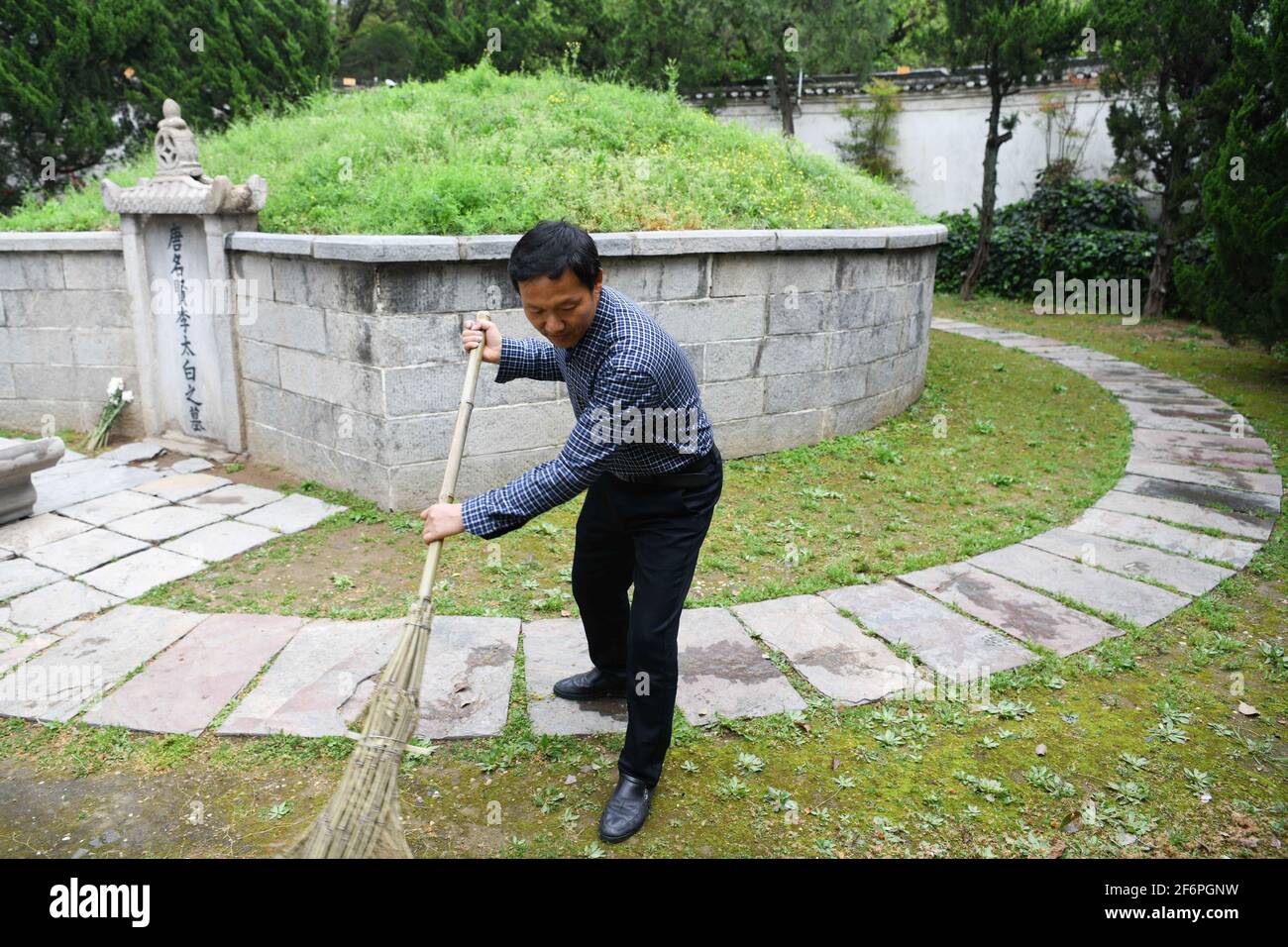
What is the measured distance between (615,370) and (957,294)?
46.2ft

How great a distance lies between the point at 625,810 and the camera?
9.46ft

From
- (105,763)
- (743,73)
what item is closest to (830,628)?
(105,763)

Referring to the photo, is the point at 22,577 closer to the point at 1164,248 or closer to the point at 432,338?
the point at 432,338

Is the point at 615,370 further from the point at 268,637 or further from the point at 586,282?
the point at 268,637

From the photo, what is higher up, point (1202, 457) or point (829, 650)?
point (1202, 457)

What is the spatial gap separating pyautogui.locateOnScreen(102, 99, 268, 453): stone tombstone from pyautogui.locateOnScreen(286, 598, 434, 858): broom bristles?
448cm

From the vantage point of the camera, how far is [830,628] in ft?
13.8

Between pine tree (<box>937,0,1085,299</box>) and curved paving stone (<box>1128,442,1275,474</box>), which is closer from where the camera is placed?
curved paving stone (<box>1128,442,1275,474</box>)

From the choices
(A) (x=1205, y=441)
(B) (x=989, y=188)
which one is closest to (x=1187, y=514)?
(A) (x=1205, y=441)

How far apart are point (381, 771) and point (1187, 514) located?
524cm

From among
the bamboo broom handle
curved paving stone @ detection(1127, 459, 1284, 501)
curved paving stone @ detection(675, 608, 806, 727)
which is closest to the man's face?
the bamboo broom handle

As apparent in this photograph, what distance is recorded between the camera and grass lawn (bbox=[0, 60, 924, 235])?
20.2 feet

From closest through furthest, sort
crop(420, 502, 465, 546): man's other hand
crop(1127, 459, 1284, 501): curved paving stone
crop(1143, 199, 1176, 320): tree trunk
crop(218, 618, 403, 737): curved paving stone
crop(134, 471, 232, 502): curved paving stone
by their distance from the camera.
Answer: crop(420, 502, 465, 546): man's other hand, crop(218, 618, 403, 737): curved paving stone, crop(134, 471, 232, 502): curved paving stone, crop(1127, 459, 1284, 501): curved paving stone, crop(1143, 199, 1176, 320): tree trunk

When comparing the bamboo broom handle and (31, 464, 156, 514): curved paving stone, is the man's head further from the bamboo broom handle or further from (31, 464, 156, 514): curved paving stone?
(31, 464, 156, 514): curved paving stone
